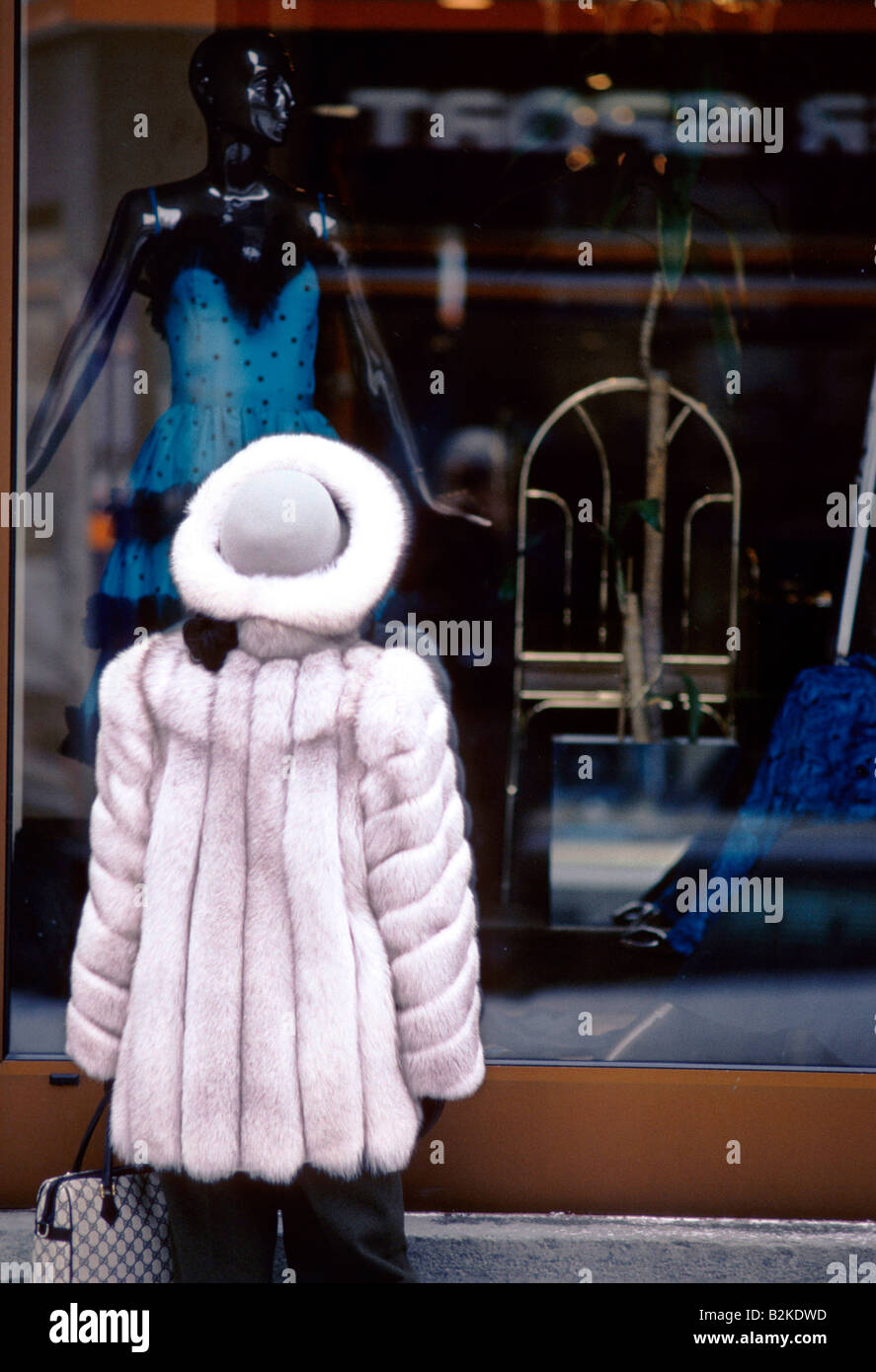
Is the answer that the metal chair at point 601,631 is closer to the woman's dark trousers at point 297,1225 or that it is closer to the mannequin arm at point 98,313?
the mannequin arm at point 98,313

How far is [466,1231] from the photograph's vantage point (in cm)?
334

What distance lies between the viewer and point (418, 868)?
2.38 metres

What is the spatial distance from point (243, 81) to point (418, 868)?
7.59ft

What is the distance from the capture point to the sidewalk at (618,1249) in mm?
3160

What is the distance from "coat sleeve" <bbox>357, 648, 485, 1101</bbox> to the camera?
93.1 inches

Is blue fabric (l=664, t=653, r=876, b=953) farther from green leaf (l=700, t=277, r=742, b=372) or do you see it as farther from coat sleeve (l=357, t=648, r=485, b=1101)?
coat sleeve (l=357, t=648, r=485, b=1101)

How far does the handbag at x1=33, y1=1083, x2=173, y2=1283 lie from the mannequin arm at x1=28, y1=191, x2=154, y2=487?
189 cm

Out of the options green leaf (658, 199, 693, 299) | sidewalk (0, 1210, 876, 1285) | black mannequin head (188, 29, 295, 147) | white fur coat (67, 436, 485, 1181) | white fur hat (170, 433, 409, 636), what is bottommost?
sidewalk (0, 1210, 876, 1285)

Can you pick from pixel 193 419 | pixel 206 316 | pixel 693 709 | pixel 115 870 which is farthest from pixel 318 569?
pixel 693 709

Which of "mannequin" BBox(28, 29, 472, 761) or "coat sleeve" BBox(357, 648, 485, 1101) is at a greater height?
"mannequin" BBox(28, 29, 472, 761)

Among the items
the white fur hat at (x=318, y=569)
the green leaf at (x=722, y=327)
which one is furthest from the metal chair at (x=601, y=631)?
the white fur hat at (x=318, y=569)

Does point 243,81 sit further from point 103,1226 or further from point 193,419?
point 103,1226

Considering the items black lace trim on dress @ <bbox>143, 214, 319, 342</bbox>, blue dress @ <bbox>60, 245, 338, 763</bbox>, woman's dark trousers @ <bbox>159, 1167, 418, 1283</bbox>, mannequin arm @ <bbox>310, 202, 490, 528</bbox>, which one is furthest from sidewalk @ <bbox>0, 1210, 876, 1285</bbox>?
black lace trim on dress @ <bbox>143, 214, 319, 342</bbox>
